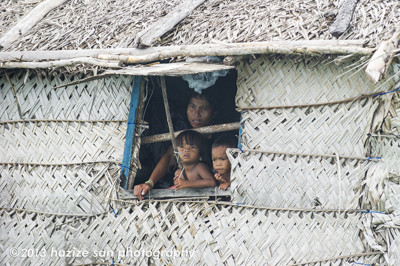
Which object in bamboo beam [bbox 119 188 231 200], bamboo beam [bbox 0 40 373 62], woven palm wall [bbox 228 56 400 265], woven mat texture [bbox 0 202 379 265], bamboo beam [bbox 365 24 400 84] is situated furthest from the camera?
bamboo beam [bbox 119 188 231 200]

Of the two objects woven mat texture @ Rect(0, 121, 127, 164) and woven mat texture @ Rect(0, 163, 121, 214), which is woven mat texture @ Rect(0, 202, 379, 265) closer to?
woven mat texture @ Rect(0, 163, 121, 214)

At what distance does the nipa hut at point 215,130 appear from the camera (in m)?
5.26

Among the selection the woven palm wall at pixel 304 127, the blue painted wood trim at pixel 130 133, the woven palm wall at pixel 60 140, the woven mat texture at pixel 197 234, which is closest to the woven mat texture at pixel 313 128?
the woven palm wall at pixel 304 127

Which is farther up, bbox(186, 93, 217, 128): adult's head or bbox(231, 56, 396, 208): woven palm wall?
bbox(186, 93, 217, 128): adult's head

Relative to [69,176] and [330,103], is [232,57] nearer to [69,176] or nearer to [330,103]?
[330,103]

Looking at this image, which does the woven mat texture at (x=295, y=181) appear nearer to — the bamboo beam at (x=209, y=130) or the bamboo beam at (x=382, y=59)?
the bamboo beam at (x=209, y=130)

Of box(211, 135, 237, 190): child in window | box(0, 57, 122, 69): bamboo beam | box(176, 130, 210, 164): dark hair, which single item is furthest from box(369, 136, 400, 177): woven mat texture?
box(0, 57, 122, 69): bamboo beam

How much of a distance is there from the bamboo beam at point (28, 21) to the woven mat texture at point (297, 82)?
2.53 metres

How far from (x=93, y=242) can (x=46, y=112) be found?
4.19 ft

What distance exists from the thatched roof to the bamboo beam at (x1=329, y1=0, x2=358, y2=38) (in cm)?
5

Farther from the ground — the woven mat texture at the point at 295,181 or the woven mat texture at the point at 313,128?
the woven mat texture at the point at 313,128

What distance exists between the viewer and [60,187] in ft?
20.9

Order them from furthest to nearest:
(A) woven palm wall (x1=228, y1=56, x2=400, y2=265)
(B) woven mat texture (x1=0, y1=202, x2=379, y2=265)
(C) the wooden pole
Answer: (C) the wooden pole, (B) woven mat texture (x1=0, y1=202, x2=379, y2=265), (A) woven palm wall (x1=228, y1=56, x2=400, y2=265)

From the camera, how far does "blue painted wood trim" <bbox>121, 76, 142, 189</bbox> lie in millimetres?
6062
